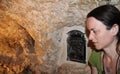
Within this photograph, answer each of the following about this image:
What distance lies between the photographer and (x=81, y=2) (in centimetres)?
176

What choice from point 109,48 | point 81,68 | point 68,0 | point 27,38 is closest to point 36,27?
point 27,38

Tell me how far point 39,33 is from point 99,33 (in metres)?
0.62

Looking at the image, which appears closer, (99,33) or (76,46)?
(99,33)

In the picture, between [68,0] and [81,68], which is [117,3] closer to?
[68,0]

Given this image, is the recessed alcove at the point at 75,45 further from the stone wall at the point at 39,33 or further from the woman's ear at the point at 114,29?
the woman's ear at the point at 114,29

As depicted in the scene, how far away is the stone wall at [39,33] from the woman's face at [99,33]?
333 millimetres

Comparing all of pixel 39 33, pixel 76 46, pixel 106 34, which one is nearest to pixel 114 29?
pixel 106 34

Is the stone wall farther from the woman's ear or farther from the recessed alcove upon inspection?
the woman's ear

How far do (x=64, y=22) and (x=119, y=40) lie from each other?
522 mm

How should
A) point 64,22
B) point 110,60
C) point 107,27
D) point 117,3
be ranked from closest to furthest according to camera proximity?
point 107,27 < point 110,60 < point 117,3 < point 64,22

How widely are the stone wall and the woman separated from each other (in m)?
0.28

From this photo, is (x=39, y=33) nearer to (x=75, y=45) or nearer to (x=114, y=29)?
(x=75, y=45)

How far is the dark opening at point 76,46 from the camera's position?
188cm

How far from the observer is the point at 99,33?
1.44m
